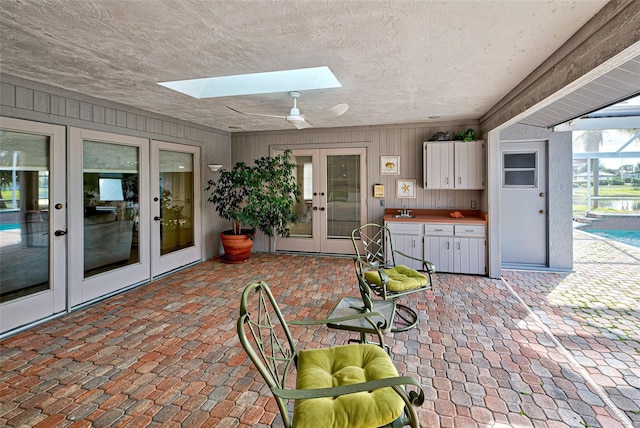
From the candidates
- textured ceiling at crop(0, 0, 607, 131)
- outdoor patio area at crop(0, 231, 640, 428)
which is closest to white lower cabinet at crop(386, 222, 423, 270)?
outdoor patio area at crop(0, 231, 640, 428)

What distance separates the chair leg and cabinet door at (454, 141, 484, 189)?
277 centimetres

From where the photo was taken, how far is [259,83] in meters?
3.79

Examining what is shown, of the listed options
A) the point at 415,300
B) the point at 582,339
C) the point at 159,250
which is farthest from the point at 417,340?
the point at 159,250

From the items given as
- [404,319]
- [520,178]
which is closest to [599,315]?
[404,319]

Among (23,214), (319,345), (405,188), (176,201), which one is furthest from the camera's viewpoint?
(405,188)

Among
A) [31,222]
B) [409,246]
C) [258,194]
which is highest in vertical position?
[258,194]

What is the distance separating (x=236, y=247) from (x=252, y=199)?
0.97 m

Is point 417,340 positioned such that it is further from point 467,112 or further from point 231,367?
point 467,112

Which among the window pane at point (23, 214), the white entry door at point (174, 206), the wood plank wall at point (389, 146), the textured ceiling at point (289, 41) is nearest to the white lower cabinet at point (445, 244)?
the wood plank wall at point (389, 146)

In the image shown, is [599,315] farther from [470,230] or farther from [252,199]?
[252,199]

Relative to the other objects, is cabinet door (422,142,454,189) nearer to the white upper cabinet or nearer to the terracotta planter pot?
the white upper cabinet

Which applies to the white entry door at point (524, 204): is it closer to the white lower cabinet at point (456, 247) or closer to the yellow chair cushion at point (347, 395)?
the white lower cabinet at point (456, 247)

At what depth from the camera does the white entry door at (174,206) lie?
16.0 feet

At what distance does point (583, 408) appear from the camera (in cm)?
202
